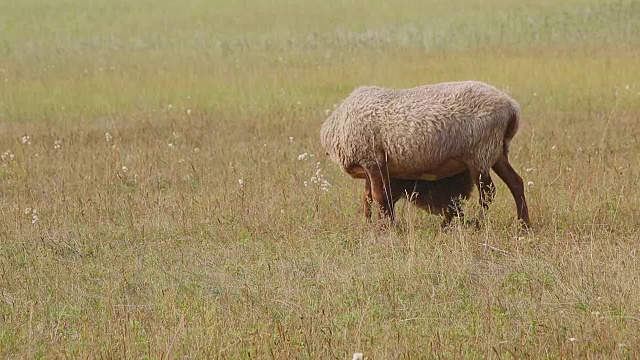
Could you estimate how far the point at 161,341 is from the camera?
5.85 m

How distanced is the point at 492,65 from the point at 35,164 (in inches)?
350

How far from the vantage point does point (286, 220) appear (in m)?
9.08

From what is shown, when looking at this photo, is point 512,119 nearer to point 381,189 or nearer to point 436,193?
point 436,193

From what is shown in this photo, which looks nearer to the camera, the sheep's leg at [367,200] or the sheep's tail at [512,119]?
the sheep's tail at [512,119]

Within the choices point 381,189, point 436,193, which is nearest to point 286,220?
point 381,189

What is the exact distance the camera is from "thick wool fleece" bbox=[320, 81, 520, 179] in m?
8.30

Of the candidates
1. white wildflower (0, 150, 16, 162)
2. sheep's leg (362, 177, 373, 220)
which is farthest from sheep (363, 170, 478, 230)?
white wildflower (0, 150, 16, 162)

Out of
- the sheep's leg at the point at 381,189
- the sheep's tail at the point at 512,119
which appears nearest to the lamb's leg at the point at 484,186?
the sheep's tail at the point at 512,119

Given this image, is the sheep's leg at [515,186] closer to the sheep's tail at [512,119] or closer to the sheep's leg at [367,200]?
the sheep's tail at [512,119]

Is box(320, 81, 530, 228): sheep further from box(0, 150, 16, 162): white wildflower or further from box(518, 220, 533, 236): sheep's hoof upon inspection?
box(0, 150, 16, 162): white wildflower

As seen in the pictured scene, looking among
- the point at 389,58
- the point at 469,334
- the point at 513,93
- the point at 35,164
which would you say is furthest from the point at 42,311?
the point at 389,58

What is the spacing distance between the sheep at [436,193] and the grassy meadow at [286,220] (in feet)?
0.73

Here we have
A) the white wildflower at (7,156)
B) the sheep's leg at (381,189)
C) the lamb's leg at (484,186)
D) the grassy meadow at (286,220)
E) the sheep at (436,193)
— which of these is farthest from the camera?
the white wildflower at (7,156)

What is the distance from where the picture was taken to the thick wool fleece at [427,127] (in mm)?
8297
